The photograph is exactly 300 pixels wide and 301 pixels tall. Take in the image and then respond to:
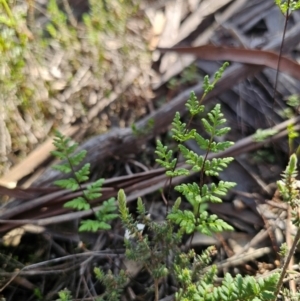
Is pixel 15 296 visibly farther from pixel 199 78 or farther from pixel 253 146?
pixel 199 78

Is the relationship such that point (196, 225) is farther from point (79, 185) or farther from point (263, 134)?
point (263, 134)

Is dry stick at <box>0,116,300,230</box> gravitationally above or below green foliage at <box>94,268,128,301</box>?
above

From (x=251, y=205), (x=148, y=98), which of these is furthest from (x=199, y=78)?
(x=251, y=205)

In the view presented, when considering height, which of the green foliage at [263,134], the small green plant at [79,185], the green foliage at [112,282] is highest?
the small green plant at [79,185]

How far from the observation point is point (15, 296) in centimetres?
166

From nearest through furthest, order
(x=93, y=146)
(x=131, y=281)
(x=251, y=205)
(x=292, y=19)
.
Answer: (x=131, y=281)
(x=251, y=205)
(x=93, y=146)
(x=292, y=19)

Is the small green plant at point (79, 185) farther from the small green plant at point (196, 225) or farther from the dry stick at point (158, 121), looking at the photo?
the dry stick at point (158, 121)

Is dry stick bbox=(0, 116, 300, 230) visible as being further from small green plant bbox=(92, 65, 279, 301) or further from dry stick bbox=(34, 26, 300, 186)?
small green plant bbox=(92, 65, 279, 301)

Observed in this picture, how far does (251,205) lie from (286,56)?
0.75m

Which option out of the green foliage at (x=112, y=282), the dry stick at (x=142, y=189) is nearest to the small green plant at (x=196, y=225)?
the green foliage at (x=112, y=282)

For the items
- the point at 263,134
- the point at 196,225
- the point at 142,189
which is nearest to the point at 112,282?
the point at 196,225

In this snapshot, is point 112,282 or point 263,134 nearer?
point 112,282

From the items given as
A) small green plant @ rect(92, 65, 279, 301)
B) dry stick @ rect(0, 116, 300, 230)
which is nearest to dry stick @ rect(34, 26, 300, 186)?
dry stick @ rect(0, 116, 300, 230)

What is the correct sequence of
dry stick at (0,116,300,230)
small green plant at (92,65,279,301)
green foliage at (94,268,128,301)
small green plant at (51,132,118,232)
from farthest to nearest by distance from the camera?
dry stick at (0,116,300,230) < small green plant at (51,132,118,232) < green foliage at (94,268,128,301) < small green plant at (92,65,279,301)
